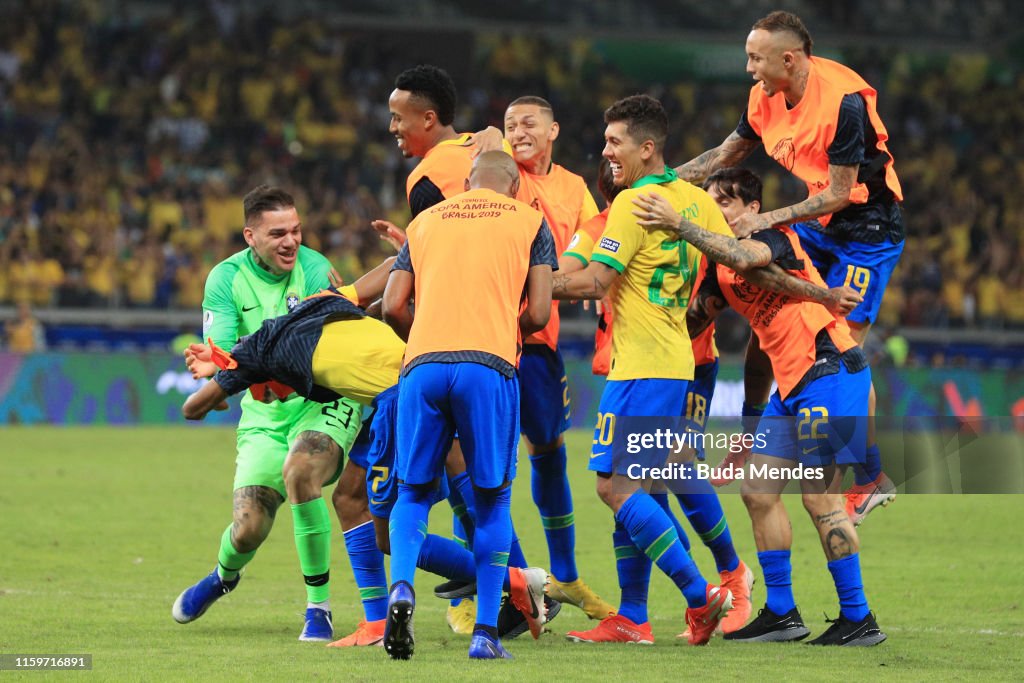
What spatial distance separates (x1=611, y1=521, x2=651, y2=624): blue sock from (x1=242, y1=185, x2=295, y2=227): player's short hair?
2.39 meters

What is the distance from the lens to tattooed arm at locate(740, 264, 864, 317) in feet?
23.7

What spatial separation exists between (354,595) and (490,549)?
2.82 metres

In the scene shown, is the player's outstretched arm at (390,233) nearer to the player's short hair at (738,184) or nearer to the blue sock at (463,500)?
the blue sock at (463,500)

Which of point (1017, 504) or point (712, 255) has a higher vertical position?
point (712, 255)

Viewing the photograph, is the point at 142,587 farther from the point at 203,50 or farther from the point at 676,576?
the point at 203,50

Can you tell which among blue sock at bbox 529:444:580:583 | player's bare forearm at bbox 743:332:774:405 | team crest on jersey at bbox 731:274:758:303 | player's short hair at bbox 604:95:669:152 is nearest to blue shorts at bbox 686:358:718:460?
player's bare forearm at bbox 743:332:774:405

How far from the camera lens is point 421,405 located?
6145mm

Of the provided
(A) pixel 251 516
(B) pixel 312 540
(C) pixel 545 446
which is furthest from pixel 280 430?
(C) pixel 545 446

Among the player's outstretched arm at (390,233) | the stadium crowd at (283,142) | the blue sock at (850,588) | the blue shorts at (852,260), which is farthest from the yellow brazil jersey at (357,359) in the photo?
the stadium crowd at (283,142)

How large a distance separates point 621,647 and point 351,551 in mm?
1374

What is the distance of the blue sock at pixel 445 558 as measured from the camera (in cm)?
682

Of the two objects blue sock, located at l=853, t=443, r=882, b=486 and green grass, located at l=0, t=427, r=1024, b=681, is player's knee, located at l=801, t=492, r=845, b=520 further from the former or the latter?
blue sock, located at l=853, t=443, r=882, b=486

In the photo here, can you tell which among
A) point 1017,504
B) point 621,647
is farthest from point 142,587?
point 1017,504

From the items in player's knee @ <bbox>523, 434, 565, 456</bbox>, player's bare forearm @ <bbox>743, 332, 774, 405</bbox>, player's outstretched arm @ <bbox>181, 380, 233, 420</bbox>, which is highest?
player's outstretched arm @ <bbox>181, 380, 233, 420</bbox>
